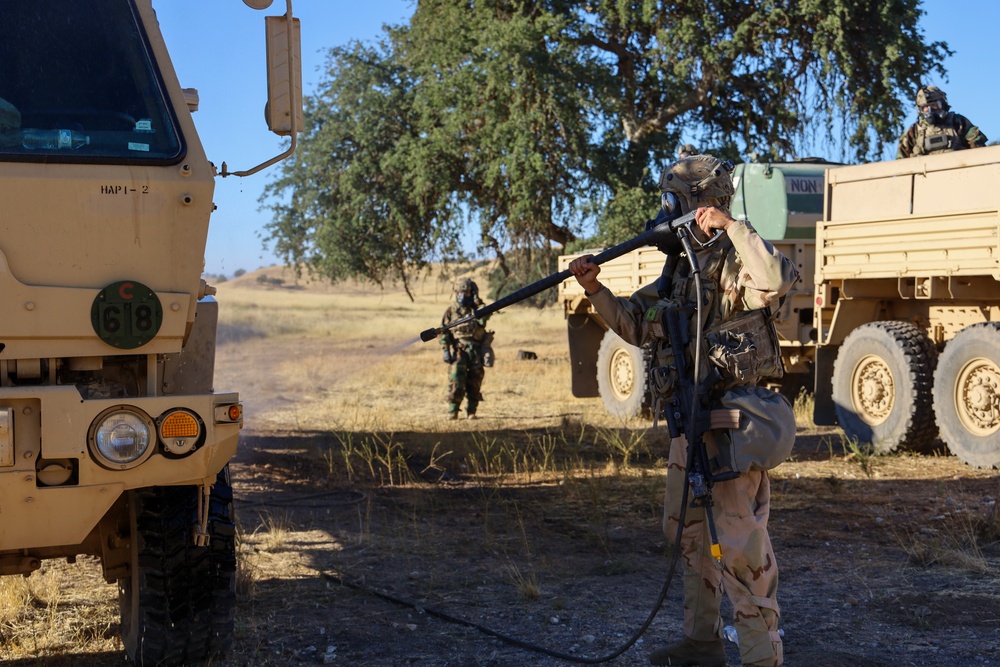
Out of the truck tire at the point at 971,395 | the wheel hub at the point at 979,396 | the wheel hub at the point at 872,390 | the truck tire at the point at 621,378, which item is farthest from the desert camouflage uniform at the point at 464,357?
the wheel hub at the point at 979,396

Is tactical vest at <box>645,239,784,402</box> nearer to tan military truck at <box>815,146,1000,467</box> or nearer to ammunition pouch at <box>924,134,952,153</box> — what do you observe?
tan military truck at <box>815,146,1000,467</box>

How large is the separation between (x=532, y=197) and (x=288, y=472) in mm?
9197

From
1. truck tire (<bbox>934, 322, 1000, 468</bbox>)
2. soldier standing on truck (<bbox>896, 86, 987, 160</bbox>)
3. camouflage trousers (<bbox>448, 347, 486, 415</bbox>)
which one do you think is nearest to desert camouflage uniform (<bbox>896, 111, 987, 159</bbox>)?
soldier standing on truck (<bbox>896, 86, 987, 160</bbox>)

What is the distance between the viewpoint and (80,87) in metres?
4.05

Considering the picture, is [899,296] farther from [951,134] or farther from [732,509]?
[732,509]

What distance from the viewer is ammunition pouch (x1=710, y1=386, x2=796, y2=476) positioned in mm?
3979

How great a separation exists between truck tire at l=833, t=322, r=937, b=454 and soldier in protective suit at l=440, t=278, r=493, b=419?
4539mm

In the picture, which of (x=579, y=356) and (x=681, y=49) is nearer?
(x=579, y=356)

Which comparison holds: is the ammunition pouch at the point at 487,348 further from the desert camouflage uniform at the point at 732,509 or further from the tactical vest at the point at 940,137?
the desert camouflage uniform at the point at 732,509

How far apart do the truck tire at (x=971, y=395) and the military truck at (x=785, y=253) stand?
2.02 meters

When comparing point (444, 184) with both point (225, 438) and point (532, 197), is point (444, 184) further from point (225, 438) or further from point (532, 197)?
point (225, 438)

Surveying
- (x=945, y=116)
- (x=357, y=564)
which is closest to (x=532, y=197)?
(x=945, y=116)

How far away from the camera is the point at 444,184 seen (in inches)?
741

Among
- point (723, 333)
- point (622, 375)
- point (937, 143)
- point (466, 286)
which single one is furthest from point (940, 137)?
point (723, 333)
